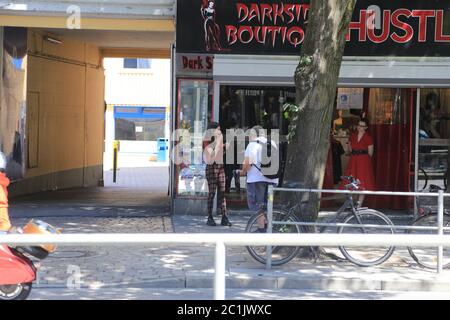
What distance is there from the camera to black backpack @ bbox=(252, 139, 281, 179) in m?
10.5

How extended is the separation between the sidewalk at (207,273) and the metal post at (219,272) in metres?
2.99

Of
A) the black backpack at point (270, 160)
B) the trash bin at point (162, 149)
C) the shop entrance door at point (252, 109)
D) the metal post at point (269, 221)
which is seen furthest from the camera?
the trash bin at point (162, 149)

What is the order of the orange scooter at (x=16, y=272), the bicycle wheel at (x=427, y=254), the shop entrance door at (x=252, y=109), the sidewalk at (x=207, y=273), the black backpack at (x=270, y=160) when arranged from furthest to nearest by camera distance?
1. the shop entrance door at (x=252, y=109)
2. the black backpack at (x=270, y=160)
3. the bicycle wheel at (x=427, y=254)
4. the sidewalk at (x=207, y=273)
5. the orange scooter at (x=16, y=272)

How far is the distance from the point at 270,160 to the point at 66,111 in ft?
25.5

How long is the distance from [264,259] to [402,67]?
5696mm

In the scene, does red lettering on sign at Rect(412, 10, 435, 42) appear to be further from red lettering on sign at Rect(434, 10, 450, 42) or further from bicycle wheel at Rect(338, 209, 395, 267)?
bicycle wheel at Rect(338, 209, 395, 267)

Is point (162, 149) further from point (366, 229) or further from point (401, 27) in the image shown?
point (366, 229)

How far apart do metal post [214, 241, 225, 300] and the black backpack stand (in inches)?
251

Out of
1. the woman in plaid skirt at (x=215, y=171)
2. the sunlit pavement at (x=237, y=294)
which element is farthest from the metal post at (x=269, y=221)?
the woman in plaid skirt at (x=215, y=171)

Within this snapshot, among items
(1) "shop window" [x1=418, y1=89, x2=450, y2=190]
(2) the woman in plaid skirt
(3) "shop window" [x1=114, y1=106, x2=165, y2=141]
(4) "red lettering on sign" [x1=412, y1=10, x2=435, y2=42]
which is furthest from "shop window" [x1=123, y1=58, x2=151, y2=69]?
(2) the woman in plaid skirt

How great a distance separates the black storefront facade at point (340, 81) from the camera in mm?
12195

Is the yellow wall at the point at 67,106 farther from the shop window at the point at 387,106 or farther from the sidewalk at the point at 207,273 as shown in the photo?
the shop window at the point at 387,106

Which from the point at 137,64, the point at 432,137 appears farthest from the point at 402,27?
the point at 137,64
